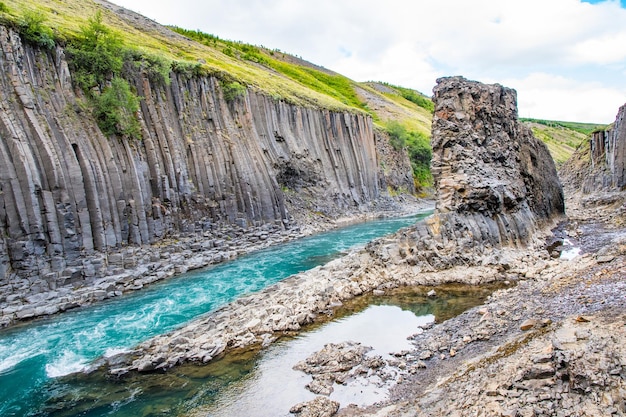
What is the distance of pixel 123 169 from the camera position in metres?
27.0

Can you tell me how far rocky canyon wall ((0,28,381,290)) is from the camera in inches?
829

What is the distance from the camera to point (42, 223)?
21328mm

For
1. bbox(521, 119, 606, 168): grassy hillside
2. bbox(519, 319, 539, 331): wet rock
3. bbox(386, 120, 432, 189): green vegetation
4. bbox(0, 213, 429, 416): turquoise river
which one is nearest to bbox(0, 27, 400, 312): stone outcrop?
bbox(0, 213, 429, 416): turquoise river

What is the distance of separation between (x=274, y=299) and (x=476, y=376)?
1148cm

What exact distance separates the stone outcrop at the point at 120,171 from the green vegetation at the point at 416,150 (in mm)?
30649

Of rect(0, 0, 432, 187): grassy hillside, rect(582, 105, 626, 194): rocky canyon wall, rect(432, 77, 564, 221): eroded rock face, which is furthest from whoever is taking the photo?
rect(582, 105, 626, 194): rocky canyon wall

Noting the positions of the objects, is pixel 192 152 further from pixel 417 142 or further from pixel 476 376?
pixel 417 142

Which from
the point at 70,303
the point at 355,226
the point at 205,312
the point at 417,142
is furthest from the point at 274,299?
the point at 417,142

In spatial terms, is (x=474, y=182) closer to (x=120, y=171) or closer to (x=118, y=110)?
(x=120, y=171)

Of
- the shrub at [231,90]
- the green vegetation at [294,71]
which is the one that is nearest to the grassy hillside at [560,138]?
the green vegetation at [294,71]

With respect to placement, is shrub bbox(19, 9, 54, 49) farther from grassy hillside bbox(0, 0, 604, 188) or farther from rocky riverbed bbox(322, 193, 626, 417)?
rocky riverbed bbox(322, 193, 626, 417)

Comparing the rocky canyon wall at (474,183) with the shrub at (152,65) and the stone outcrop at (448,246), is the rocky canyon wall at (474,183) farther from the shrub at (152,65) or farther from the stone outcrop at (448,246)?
the shrub at (152,65)

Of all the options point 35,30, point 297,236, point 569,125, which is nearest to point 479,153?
point 297,236

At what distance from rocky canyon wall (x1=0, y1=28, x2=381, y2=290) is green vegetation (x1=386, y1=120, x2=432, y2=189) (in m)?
30.2
